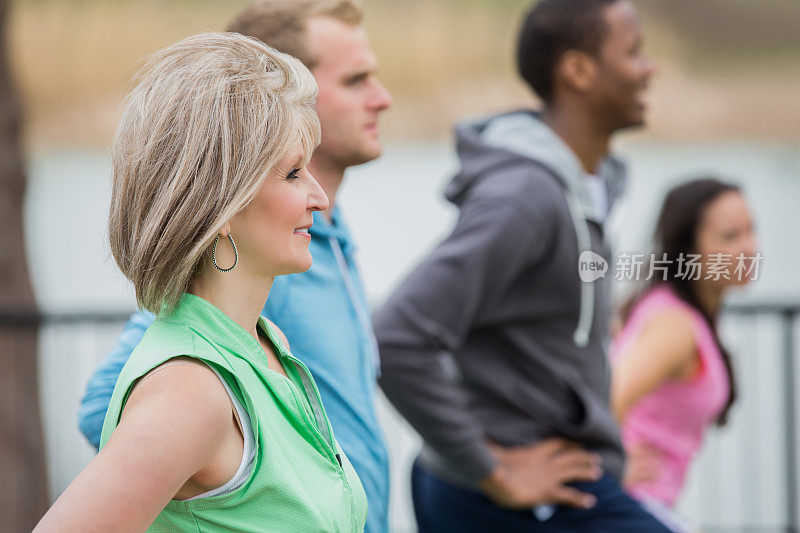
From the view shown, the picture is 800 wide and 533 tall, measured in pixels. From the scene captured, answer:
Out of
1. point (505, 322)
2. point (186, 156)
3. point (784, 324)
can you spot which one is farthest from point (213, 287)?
point (784, 324)

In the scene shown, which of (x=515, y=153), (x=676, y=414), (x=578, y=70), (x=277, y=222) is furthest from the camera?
(x=676, y=414)

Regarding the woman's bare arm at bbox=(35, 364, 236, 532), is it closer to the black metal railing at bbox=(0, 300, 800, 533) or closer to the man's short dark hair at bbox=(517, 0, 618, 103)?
the man's short dark hair at bbox=(517, 0, 618, 103)

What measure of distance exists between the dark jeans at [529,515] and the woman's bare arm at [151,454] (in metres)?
1.46

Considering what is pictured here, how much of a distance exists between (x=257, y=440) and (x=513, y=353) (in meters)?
1.33

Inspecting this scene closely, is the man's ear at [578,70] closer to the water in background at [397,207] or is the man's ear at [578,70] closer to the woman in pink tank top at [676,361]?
the woman in pink tank top at [676,361]

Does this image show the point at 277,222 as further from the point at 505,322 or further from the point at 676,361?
the point at 676,361

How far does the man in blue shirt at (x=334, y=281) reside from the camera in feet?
6.00

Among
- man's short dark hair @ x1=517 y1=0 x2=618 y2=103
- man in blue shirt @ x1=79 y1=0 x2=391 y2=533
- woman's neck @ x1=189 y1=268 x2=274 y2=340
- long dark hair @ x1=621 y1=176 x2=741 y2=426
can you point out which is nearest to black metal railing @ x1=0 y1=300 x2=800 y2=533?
long dark hair @ x1=621 y1=176 x2=741 y2=426

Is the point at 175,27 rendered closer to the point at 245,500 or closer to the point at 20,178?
the point at 20,178

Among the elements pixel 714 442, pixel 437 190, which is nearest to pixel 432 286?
pixel 714 442

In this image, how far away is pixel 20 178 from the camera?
197 inches

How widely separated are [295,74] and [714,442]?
4.84 metres

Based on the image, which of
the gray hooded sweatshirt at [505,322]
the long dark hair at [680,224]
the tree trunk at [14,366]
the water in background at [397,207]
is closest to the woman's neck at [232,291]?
the gray hooded sweatshirt at [505,322]

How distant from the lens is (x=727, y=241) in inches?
142
